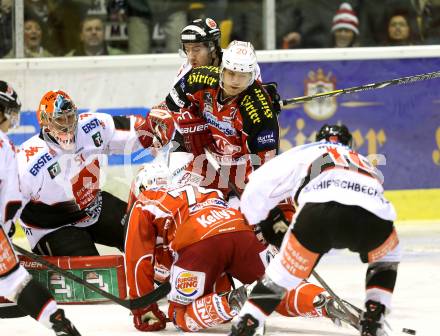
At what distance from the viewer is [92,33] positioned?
22.9 ft

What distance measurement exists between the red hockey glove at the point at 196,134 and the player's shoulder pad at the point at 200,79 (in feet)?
0.62

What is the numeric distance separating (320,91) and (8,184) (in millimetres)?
3369

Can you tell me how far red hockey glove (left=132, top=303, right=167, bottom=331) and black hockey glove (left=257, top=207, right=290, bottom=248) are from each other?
27.6 inches

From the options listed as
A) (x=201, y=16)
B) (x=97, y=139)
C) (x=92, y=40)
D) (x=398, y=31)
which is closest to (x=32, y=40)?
(x=92, y=40)

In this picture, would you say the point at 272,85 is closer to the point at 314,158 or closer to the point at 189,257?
the point at 189,257

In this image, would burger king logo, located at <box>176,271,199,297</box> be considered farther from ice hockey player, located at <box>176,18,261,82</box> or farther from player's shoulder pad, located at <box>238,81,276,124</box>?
ice hockey player, located at <box>176,18,261,82</box>

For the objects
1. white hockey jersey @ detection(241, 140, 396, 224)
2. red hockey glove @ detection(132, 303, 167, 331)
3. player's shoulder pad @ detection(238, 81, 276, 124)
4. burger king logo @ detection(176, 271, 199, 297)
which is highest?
player's shoulder pad @ detection(238, 81, 276, 124)

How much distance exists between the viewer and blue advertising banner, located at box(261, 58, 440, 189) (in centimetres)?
711

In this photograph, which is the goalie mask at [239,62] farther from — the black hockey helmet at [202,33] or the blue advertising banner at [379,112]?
the blue advertising banner at [379,112]

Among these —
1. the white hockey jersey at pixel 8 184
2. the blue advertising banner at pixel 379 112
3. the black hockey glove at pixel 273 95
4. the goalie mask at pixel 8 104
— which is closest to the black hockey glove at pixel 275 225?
the white hockey jersey at pixel 8 184

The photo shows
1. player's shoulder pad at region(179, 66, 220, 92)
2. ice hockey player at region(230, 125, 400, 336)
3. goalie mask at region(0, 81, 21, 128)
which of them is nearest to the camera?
ice hockey player at region(230, 125, 400, 336)

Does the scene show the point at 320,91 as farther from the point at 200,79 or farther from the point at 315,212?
the point at 315,212

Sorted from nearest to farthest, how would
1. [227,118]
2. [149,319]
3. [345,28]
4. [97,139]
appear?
[149,319] → [227,118] → [97,139] → [345,28]

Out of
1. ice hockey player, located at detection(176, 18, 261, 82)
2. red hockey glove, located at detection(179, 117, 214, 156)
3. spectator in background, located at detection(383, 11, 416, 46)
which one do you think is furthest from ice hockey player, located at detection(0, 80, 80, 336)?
spectator in background, located at detection(383, 11, 416, 46)
